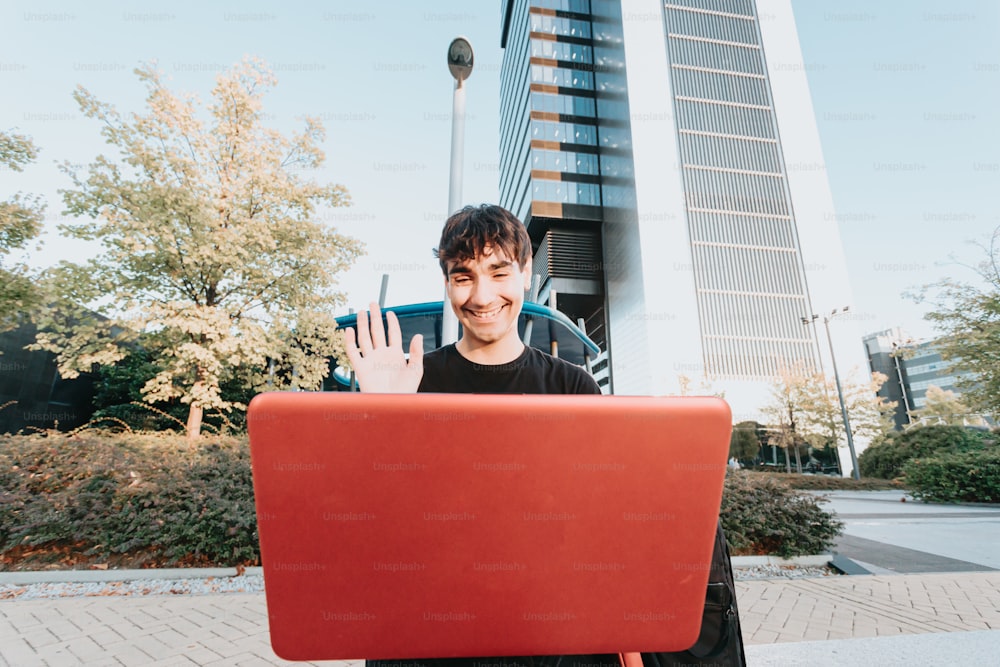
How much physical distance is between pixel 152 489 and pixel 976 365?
20.9 m

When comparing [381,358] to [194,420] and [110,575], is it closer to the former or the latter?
[110,575]

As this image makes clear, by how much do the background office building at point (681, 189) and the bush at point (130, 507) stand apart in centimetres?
3460

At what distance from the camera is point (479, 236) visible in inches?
66.4

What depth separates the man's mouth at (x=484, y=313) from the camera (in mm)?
1707

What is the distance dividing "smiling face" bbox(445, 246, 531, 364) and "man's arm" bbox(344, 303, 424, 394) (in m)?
0.30

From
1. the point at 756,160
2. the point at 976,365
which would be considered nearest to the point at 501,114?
the point at 756,160

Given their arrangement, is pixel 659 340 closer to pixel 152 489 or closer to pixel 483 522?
pixel 152 489

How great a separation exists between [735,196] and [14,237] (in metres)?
49.6

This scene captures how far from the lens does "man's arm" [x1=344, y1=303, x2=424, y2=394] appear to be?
1363 millimetres

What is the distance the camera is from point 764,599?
4.13 meters

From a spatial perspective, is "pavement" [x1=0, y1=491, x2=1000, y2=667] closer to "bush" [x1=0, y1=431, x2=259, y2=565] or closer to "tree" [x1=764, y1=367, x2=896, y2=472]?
"bush" [x1=0, y1=431, x2=259, y2=565]

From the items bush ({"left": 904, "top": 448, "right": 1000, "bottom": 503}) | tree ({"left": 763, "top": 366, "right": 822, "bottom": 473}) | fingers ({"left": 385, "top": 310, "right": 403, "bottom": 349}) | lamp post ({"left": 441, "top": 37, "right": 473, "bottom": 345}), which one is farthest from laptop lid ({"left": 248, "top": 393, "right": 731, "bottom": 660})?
tree ({"left": 763, "top": 366, "right": 822, "bottom": 473})

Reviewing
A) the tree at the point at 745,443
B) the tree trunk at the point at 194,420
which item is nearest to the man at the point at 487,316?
the tree trunk at the point at 194,420

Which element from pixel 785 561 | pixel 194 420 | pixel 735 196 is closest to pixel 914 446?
pixel 785 561
